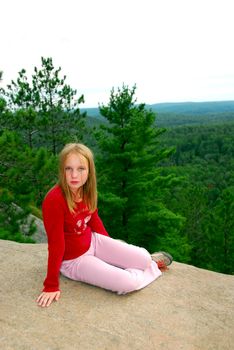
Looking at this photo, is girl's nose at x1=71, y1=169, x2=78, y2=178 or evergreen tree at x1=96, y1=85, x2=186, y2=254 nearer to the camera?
girl's nose at x1=71, y1=169, x2=78, y2=178

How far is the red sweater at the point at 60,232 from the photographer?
374 centimetres

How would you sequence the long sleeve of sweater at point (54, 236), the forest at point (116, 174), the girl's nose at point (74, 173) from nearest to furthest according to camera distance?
the long sleeve of sweater at point (54, 236) < the girl's nose at point (74, 173) < the forest at point (116, 174)

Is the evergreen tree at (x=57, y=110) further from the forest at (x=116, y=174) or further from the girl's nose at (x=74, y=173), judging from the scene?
the girl's nose at (x=74, y=173)

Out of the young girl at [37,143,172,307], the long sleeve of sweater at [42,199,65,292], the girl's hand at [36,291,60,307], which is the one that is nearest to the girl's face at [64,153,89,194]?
the young girl at [37,143,172,307]

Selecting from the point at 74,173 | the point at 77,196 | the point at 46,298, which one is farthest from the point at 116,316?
the point at 74,173

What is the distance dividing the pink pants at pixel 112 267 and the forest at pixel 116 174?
5.30 feet

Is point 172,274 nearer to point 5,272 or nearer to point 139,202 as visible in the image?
point 5,272

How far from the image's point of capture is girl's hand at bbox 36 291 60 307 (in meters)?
3.62

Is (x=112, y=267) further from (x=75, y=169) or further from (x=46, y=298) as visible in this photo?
(x=75, y=169)

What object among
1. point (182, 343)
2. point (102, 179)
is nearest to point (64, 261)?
point (182, 343)

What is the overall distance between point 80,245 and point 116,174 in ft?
31.3

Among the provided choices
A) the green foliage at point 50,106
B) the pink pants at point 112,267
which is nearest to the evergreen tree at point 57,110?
the green foliage at point 50,106

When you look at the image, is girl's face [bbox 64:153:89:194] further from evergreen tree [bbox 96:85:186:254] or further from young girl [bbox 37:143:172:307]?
evergreen tree [bbox 96:85:186:254]

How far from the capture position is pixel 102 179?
43.6ft
